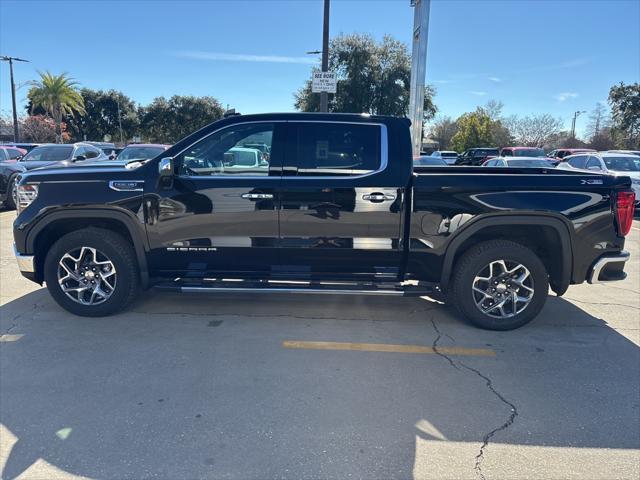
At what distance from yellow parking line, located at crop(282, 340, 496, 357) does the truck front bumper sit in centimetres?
129

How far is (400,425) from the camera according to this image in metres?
3.07

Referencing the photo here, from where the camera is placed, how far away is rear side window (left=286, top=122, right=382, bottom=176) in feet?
14.8

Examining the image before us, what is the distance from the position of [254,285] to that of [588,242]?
3182 millimetres

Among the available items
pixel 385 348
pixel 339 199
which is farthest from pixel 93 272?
pixel 385 348

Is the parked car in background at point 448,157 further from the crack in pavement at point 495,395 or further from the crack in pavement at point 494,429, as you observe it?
the crack in pavement at point 494,429

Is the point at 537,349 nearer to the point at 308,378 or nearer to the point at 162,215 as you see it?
the point at 308,378

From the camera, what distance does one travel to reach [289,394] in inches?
134

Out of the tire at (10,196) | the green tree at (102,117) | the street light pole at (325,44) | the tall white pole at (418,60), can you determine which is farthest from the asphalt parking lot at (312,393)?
the green tree at (102,117)

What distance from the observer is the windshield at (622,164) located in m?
14.4

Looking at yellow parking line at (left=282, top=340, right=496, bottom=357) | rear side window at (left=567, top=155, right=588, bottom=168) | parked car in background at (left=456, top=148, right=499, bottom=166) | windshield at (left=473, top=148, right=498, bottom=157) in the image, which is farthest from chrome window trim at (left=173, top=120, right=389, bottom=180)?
windshield at (left=473, top=148, right=498, bottom=157)

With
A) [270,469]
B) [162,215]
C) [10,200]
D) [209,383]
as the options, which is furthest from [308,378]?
[10,200]

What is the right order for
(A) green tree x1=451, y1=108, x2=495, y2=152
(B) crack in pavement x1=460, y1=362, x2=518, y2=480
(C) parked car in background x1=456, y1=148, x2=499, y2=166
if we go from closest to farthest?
(B) crack in pavement x1=460, y1=362, x2=518, y2=480, (C) parked car in background x1=456, y1=148, x2=499, y2=166, (A) green tree x1=451, y1=108, x2=495, y2=152

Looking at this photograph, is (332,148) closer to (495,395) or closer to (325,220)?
(325,220)

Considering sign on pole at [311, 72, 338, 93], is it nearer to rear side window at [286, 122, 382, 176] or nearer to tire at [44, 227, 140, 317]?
rear side window at [286, 122, 382, 176]
